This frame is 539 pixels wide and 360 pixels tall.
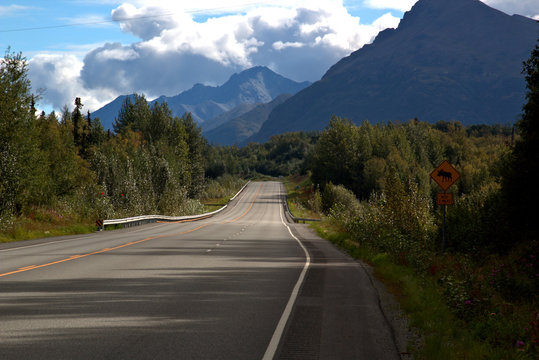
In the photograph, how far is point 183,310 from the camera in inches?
345

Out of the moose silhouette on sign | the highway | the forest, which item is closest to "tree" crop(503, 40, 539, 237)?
the forest

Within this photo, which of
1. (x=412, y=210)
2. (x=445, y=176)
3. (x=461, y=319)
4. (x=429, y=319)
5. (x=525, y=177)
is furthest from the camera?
(x=412, y=210)

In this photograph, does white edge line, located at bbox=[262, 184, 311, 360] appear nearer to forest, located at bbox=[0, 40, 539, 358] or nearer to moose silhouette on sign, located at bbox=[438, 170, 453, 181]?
forest, located at bbox=[0, 40, 539, 358]

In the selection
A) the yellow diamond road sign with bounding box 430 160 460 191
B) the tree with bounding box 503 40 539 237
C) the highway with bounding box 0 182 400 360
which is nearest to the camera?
the highway with bounding box 0 182 400 360

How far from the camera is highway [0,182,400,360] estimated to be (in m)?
6.57

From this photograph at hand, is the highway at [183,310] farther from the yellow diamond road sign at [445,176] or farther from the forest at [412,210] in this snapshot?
the yellow diamond road sign at [445,176]

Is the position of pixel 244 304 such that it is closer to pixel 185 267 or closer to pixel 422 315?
pixel 422 315

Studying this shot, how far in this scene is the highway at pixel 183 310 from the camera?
657 centimetres

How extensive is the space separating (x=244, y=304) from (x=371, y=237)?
14.6m

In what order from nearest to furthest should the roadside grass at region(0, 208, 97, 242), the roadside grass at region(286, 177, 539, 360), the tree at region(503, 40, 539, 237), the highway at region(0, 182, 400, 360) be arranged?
→ the highway at region(0, 182, 400, 360), the roadside grass at region(286, 177, 539, 360), the tree at region(503, 40, 539, 237), the roadside grass at region(0, 208, 97, 242)

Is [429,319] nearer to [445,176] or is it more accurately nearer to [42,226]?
[445,176]

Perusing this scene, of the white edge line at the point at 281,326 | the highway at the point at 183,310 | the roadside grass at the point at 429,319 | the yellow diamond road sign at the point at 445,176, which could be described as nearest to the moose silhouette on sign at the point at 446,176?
the yellow diamond road sign at the point at 445,176

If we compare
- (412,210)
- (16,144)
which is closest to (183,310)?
(412,210)

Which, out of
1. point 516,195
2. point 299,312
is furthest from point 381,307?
point 516,195
